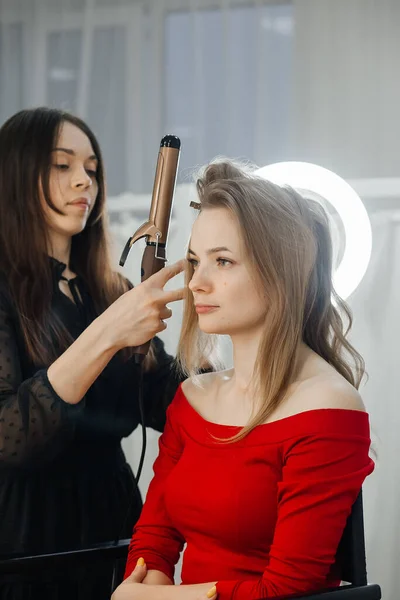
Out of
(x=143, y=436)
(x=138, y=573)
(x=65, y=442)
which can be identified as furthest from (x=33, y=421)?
(x=138, y=573)

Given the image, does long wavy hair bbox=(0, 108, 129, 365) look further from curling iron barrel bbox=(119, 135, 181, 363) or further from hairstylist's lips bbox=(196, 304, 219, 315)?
hairstylist's lips bbox=(196, 304, 219, 315)

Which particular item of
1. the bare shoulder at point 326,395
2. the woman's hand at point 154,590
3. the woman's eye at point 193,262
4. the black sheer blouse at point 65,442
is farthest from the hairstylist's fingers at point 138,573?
the woman's eye at point 193,262

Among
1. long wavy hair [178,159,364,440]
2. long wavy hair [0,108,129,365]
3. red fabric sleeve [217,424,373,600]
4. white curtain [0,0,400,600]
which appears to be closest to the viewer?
red fabric sleeve [217,424,373,600]

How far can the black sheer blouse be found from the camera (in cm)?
139

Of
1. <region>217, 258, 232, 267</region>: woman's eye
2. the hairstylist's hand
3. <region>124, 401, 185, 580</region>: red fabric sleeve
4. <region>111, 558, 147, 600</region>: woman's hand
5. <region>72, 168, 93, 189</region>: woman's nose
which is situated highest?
<region>72, 168, 93, 189</region>: woman's nose

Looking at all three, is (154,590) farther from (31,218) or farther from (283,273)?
(31,218)

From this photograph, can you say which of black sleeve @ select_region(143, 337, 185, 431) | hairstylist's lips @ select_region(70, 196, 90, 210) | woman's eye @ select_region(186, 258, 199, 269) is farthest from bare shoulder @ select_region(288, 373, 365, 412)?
hairstylist's lips @ select_region(70, 196, 90, 210)

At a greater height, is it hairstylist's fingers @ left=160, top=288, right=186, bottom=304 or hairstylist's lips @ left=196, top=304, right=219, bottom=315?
hairstylist's fingers @ left=160, top=288, right=186, bottom=304

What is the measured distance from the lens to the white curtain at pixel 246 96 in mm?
2406

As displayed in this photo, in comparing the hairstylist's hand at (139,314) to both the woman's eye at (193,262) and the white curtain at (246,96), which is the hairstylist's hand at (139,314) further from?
the white curtain at (246,96)

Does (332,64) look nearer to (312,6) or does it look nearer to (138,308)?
(312,6)

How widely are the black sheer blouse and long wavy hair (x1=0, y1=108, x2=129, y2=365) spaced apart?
0.03m

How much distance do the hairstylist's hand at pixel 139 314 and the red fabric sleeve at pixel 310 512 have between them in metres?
0.33

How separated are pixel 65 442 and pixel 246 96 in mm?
1494
